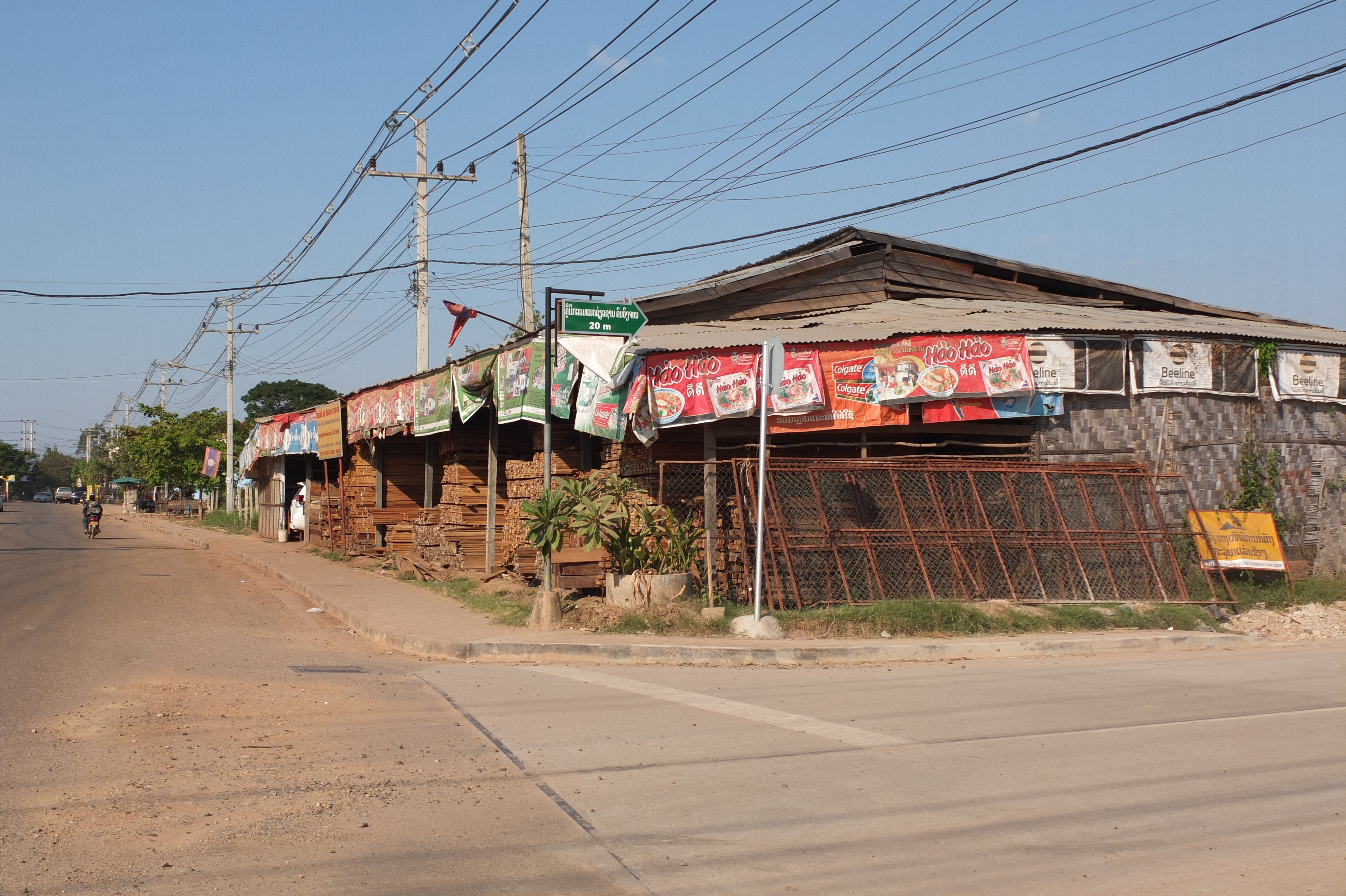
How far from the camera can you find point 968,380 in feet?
46.1

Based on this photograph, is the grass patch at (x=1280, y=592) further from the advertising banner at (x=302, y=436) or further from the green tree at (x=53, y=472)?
the green tree at (x=53, y=472)

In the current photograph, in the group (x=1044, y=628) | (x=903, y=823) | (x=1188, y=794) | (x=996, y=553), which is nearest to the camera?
(x=903, y=823)

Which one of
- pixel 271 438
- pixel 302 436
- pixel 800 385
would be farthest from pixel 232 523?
pixel 800 385

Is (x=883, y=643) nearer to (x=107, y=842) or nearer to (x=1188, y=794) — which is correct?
(x=1188, y=794)

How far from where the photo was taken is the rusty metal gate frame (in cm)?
1322

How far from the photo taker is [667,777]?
21.2 feet

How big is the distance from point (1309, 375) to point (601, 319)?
35.9 feet

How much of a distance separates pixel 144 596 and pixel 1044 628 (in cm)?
1370

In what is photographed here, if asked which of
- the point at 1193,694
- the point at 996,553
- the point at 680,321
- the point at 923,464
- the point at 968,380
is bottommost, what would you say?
the point at 1193,694

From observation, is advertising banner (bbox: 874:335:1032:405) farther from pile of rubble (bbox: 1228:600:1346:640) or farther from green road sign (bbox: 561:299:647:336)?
pile of rubble (bbox: 1228:600:1346:640)

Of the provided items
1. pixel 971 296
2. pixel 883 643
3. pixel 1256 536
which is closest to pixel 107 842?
pixel 883 643

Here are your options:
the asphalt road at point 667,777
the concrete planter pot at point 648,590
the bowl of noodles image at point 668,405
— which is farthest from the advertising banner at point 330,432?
the asphalt road at point 667,777

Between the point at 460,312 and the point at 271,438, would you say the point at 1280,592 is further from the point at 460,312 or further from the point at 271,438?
the point at 271,438

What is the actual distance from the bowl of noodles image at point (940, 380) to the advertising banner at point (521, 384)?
5.09 metres
